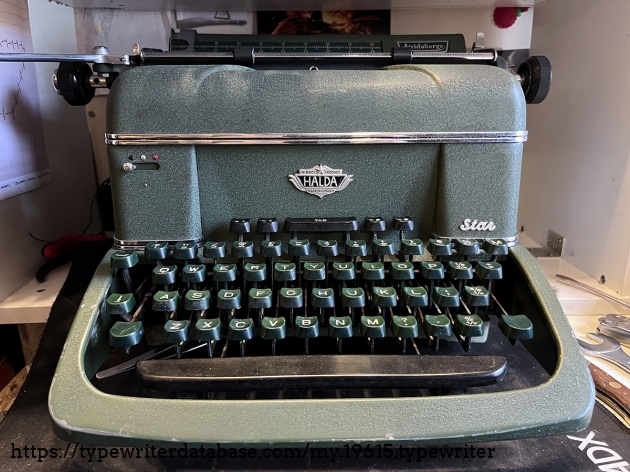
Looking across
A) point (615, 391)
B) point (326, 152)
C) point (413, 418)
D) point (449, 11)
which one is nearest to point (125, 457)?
point (413, 418)

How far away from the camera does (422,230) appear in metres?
1.09

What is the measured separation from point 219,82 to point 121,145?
25 cm

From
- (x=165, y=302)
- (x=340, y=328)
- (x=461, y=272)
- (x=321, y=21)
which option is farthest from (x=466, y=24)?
(x=165, y=302)

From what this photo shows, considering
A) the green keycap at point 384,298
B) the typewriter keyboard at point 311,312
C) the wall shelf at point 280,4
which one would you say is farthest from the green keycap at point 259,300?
the wall shelf at point 280,4

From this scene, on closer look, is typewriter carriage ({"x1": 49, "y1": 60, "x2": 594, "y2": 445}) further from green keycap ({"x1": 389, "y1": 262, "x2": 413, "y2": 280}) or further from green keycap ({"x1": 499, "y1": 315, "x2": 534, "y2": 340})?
green keycap ({"x1": 389, "y1": 262, "x2": 413, "y2": 280})

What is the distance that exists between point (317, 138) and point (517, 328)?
55 centimetres

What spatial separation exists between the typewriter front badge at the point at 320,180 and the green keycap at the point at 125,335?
449 mm

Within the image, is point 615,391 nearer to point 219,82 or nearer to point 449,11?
point 219,82

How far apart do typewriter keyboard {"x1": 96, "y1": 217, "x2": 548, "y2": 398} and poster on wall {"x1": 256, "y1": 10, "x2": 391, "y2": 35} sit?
1.00m

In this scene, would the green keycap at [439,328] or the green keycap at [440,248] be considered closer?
the green keycap at [439,328]

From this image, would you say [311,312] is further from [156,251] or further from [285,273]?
[156,251]

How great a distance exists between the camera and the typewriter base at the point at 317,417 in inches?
Result: 28.0

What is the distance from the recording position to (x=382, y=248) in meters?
0.96

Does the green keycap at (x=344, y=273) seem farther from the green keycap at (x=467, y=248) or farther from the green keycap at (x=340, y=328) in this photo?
the green keycap at (x=467, y=248)
